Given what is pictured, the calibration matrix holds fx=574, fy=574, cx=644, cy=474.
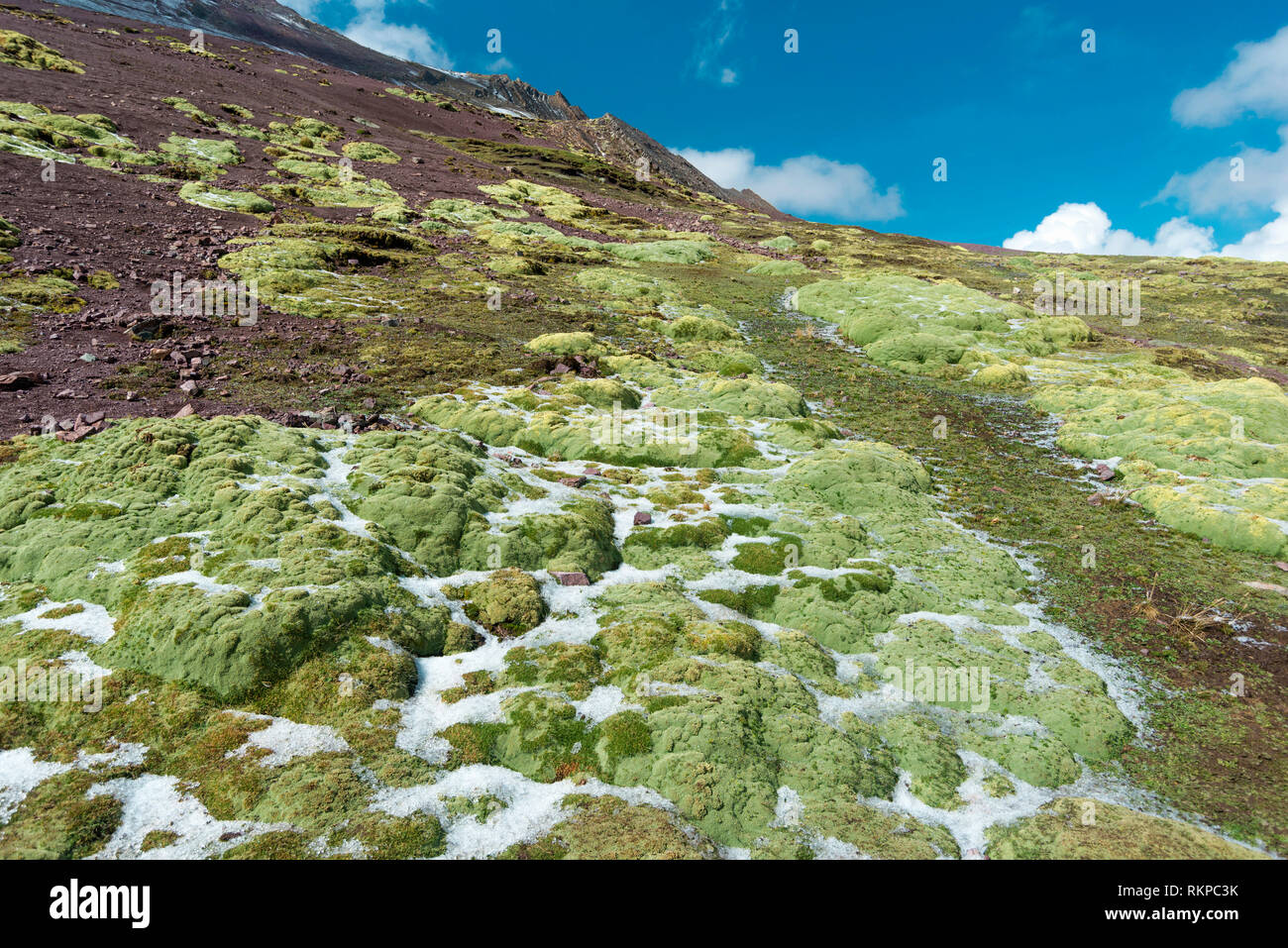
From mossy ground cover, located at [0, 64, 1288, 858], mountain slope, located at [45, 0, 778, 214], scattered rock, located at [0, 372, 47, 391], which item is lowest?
mossy ground cover, located at [0, 64, 1288, 858]

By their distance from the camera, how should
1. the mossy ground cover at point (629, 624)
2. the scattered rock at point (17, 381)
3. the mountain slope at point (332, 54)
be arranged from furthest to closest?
the mountain slope at point (332, 54)
the scattered rock at point (17, 381)
the mossy ground cover at point (629, 624)

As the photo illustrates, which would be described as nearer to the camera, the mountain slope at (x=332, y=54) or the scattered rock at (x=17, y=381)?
the scattered rock at (x=17, y=381)

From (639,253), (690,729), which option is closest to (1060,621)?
(690,729)

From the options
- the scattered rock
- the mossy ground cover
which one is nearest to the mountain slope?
the scattered rock

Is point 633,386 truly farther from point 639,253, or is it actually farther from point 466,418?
point 639,253

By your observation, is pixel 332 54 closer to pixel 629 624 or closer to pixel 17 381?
pixel 17 381

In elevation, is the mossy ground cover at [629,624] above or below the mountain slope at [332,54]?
below

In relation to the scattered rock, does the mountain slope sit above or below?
above

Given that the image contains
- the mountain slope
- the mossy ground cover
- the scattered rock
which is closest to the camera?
the mossy ground cover

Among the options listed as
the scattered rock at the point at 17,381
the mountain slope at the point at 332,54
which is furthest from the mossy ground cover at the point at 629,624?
the mountain slope at the point at 332,54

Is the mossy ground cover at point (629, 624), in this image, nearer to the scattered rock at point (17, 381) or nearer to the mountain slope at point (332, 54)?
the scattered rock at point (17, 381)

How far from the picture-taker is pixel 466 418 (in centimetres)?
2289

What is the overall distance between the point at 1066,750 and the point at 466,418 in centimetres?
2062

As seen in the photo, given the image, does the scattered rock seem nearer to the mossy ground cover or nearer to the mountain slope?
the mossy ground cover
